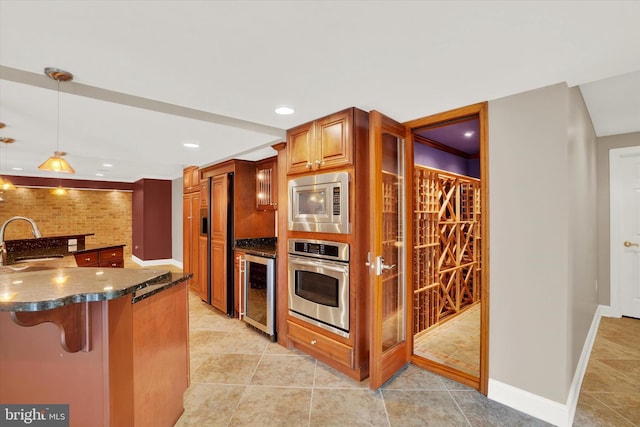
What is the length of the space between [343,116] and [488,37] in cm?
114

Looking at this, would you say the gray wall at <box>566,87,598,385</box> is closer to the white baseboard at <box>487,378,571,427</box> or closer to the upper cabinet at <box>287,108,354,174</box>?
the white baseboard at <box>487,378,571,427</box>

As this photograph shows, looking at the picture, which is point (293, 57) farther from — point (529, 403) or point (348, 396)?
point (529, 403)

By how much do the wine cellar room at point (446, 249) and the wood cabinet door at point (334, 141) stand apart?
0.76 m

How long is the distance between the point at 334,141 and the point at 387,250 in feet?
3.30

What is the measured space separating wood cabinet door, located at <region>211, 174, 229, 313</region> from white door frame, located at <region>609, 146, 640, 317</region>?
4.83 metres

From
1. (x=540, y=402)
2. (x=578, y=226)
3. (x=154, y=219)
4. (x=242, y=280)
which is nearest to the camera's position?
(x=540, y=402)

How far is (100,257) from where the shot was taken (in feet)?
13.5

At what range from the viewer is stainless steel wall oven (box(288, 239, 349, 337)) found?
7.80ft

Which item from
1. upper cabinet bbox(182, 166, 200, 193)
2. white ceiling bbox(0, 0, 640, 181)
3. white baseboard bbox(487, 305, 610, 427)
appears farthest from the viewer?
upper cabinet bbox(182, 166, 200, 193)

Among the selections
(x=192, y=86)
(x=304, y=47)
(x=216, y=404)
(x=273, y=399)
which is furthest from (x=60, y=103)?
(x=273, y=399)

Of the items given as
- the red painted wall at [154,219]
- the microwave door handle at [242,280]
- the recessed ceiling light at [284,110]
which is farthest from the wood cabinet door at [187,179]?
the recessed ceiling light at [284,110]

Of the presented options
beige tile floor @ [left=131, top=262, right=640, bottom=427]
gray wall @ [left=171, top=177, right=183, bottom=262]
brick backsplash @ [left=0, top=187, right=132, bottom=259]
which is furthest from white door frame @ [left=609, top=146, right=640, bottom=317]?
brick backsplash @ [left=0, top=187, right=132, bottom=259]

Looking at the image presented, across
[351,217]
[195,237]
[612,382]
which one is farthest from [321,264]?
[195,237]
